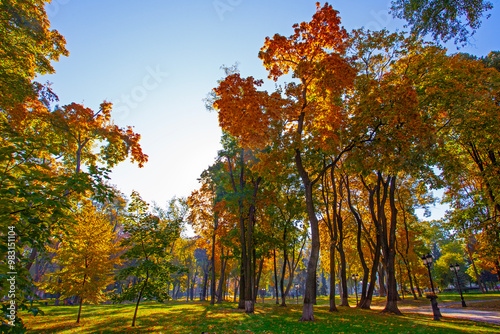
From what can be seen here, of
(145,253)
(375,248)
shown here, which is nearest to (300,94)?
(145,253)

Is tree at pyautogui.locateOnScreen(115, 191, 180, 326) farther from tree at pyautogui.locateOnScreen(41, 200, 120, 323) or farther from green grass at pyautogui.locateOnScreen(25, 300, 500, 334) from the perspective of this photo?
tree at pyautogui.locateOnScreen(41, 200, 120, 323)

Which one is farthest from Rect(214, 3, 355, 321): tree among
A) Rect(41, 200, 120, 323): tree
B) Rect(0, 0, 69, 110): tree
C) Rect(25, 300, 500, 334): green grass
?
Rect(41, 200, 120, 323): tree

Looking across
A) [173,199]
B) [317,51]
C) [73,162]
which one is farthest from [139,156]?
→ [173,199]


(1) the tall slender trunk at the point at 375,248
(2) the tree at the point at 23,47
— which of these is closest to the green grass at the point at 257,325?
(1) the tall slender trunk at the point at 375,248

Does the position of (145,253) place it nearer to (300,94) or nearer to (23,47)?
(23,47)

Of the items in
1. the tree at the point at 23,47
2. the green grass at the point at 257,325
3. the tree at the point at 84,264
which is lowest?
the green grass at the point at 257,325

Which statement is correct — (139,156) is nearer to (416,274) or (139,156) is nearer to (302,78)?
(302,78)

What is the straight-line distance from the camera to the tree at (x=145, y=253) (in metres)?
11.1

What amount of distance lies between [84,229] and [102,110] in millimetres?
6792

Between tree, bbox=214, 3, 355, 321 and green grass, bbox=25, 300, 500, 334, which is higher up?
tree, bbox=214, 3, 355, 321

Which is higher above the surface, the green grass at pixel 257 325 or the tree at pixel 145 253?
the tree at pixel 145 253

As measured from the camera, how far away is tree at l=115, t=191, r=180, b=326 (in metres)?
11.1

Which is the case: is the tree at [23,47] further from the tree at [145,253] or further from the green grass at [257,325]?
the green grass at [257,325]

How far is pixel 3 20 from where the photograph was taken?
8.71 metres
